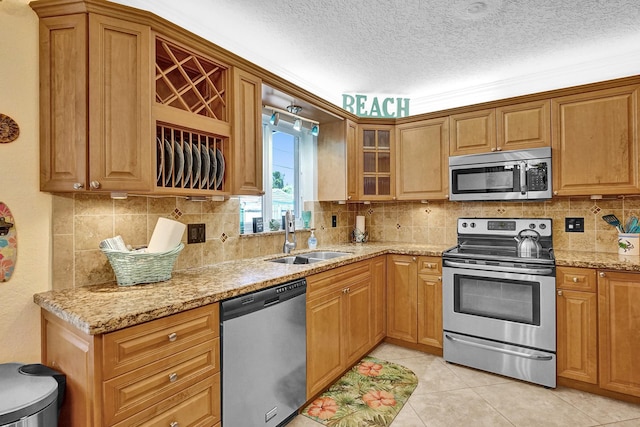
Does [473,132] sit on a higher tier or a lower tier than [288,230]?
higher

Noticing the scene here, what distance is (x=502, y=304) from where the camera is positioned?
8.59ft

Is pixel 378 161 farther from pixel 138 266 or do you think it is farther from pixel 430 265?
pixel 138 266

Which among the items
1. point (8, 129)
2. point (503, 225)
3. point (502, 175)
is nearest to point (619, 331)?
point (503, 225)

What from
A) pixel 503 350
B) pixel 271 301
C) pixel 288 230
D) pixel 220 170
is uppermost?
pixel 220 170

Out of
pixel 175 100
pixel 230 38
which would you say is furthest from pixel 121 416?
pixel 230 38

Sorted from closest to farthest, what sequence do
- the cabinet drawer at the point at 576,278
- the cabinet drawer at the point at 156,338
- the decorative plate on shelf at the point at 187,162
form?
the cabinet drawer at the point at 156,338
the decorative plate on shelf at the point at 187,162
the cabinet drawer at the point at 576,278

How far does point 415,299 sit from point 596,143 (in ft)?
6.31

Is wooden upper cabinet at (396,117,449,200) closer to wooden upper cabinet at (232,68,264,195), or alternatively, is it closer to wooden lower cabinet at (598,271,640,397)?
wooden lower cabinet at (598,271,640,397)

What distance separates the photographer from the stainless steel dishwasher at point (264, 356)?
1621 mm

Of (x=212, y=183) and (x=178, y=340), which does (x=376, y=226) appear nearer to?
(x=212, y=183)

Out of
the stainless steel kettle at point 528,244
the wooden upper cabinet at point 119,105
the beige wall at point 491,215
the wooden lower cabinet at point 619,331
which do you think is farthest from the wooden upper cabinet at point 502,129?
the wooden upper cabinet at point 119,105

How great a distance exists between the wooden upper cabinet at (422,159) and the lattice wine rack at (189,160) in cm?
206

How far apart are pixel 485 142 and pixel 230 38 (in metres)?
2.36

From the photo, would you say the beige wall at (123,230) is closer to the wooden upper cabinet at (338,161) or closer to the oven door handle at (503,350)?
the wooden upper cabinet at (338,161)
